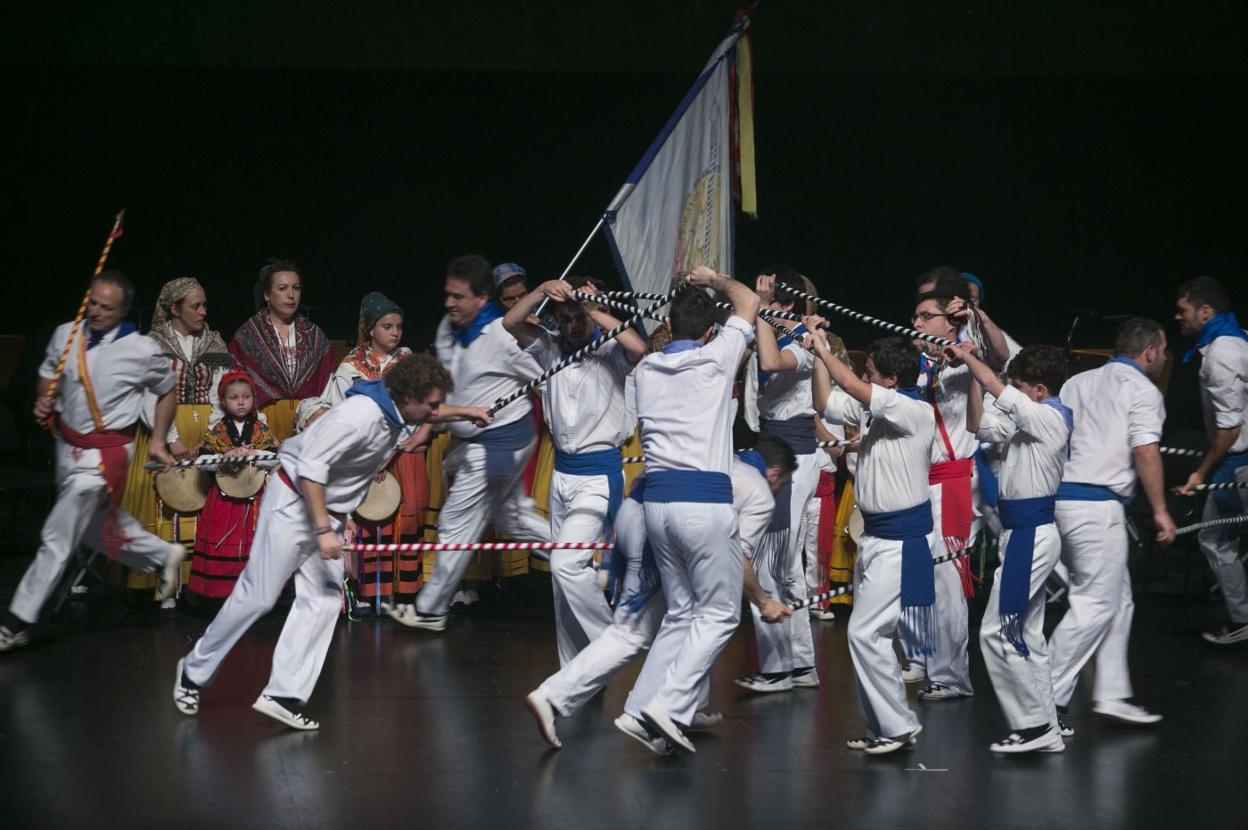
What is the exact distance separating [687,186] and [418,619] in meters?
2.24

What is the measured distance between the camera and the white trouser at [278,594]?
4.82 m

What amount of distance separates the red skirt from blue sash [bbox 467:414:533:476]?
4.06 ft

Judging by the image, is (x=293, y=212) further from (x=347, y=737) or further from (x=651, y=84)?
(x=347, y=737)

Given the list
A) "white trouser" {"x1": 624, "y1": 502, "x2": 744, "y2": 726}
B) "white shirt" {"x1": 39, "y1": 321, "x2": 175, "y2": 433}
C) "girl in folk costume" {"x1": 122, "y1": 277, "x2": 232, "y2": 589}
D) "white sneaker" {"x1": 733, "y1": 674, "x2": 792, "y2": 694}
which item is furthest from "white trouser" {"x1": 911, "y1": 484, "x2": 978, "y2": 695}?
"girl in folk costume" {"x1": 122, "y1": 277, "x2": 232, "y2": 589}

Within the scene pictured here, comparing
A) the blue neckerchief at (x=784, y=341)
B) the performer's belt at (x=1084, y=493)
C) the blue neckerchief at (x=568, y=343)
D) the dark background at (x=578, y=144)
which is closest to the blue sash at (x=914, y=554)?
the performer's belt at (x=1084, y=493)

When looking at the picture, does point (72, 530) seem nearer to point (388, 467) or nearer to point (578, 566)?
point (388, 467)

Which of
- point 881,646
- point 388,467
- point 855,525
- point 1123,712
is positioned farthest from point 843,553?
point 881,646

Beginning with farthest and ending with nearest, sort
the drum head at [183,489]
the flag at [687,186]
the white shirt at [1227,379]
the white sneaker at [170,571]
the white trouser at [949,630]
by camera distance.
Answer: the drum head at [183,489] → the white shirt at [1227,379] → the white sneaker at [170,571] → the flag at [687,186] → the white trouser at [949,630]

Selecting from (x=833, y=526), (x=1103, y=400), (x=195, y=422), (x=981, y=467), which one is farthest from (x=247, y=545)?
(x=1103, y=400)

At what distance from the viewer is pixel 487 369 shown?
606 cm

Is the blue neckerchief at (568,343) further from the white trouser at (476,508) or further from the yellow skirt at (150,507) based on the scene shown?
the yellow skirt at (150,507)

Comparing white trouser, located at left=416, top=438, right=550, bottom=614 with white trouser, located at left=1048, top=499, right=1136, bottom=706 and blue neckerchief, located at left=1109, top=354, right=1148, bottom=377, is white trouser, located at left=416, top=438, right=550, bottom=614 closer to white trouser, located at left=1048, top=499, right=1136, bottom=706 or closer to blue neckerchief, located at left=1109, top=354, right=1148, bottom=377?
white trouser, located at left=1048, top=499, right=1136, bottom=706

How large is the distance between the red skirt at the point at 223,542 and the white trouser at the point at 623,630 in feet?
8.35

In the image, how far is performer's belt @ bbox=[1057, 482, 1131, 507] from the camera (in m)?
5.01
